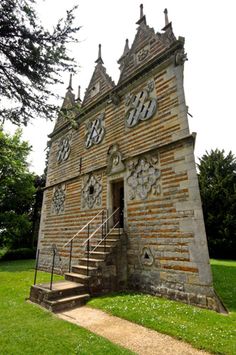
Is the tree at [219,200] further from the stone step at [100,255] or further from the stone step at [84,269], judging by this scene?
the stone step at [84,269]

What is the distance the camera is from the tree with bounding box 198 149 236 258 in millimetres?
19016

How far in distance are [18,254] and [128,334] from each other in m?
21.8

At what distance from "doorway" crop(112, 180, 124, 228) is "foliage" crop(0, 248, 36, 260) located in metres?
17.5

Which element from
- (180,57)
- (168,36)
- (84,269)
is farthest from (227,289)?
(168,36)

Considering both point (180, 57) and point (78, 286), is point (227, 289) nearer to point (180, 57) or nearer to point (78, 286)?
point (78, 286)

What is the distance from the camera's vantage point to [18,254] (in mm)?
22828

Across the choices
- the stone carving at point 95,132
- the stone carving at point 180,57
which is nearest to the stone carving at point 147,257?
the stone carving at point 95,132

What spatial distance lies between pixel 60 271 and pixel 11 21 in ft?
33.1

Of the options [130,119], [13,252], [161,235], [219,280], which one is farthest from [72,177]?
[13,252]

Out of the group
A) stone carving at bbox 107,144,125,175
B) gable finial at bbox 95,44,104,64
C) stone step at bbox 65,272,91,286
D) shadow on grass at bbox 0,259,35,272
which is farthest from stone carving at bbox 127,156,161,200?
shadow on grass at bbox 0,259,35,272

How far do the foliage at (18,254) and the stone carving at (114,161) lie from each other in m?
18.0

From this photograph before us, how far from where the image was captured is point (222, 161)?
22.5 metres

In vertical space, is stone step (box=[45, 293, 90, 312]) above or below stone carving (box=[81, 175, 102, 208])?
below

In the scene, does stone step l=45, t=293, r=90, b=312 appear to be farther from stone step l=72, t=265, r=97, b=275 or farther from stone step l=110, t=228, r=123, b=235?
stone step l=110, t=228, r=123, b=235
